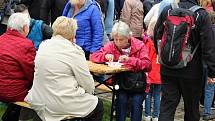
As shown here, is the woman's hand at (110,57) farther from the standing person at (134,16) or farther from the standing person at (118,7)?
the standing person at (118,7)

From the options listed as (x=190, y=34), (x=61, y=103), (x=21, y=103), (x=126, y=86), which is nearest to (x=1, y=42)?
(x=21, y=103)

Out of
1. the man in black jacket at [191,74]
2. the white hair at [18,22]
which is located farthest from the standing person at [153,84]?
the white hair at [18,22]

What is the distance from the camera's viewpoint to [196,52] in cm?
582

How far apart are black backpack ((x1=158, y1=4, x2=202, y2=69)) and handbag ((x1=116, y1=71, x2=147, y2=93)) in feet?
1.94

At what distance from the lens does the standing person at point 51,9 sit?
8.30 meters

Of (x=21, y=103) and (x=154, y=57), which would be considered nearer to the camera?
(x=21, y=103)

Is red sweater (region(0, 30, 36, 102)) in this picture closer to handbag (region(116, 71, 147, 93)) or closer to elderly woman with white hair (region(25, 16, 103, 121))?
elderly woman with white hair (region(25, 16, 103, 121))

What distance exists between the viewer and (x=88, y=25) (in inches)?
282

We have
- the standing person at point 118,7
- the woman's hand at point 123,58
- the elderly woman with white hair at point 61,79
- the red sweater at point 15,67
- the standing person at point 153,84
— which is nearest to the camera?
the elderly woman with white hair at point 61,79

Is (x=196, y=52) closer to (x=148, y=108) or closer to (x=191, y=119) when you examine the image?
(x=191, y=119)

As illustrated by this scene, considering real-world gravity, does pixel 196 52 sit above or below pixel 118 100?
above

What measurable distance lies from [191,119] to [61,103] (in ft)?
5.41

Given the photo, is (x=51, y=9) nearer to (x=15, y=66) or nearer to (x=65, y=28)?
(x=15, y=66)

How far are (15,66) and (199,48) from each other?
211 cm
